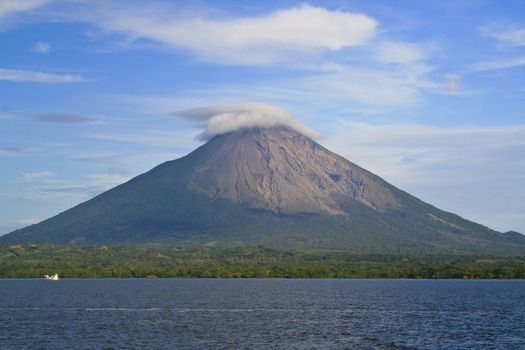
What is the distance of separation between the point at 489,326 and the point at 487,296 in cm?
5311

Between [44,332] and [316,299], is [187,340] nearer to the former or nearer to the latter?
[44,332]

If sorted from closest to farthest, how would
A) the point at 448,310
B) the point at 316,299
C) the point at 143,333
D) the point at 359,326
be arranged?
1. the point at 143,333
2. the point at 359,326
3. the point at 448,310
4. the point at 316,299

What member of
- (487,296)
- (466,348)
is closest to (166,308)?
(466,348)

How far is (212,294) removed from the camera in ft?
423

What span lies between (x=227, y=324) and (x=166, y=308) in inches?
852

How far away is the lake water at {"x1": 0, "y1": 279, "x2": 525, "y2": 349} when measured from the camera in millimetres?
60406

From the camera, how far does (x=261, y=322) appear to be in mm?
77938

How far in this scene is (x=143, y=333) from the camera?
66875mm

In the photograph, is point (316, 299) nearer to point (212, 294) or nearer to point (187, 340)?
point (212, 294)

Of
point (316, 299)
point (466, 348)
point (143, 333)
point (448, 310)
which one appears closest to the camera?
point (466, 348)

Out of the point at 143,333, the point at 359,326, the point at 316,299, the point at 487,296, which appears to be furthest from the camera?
the point at 487,296

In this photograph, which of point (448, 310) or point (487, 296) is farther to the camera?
point (487, 296)

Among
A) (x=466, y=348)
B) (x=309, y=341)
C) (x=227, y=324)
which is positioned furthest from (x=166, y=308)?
(x=466, y=348)

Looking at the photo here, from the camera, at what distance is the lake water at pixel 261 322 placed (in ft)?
198
